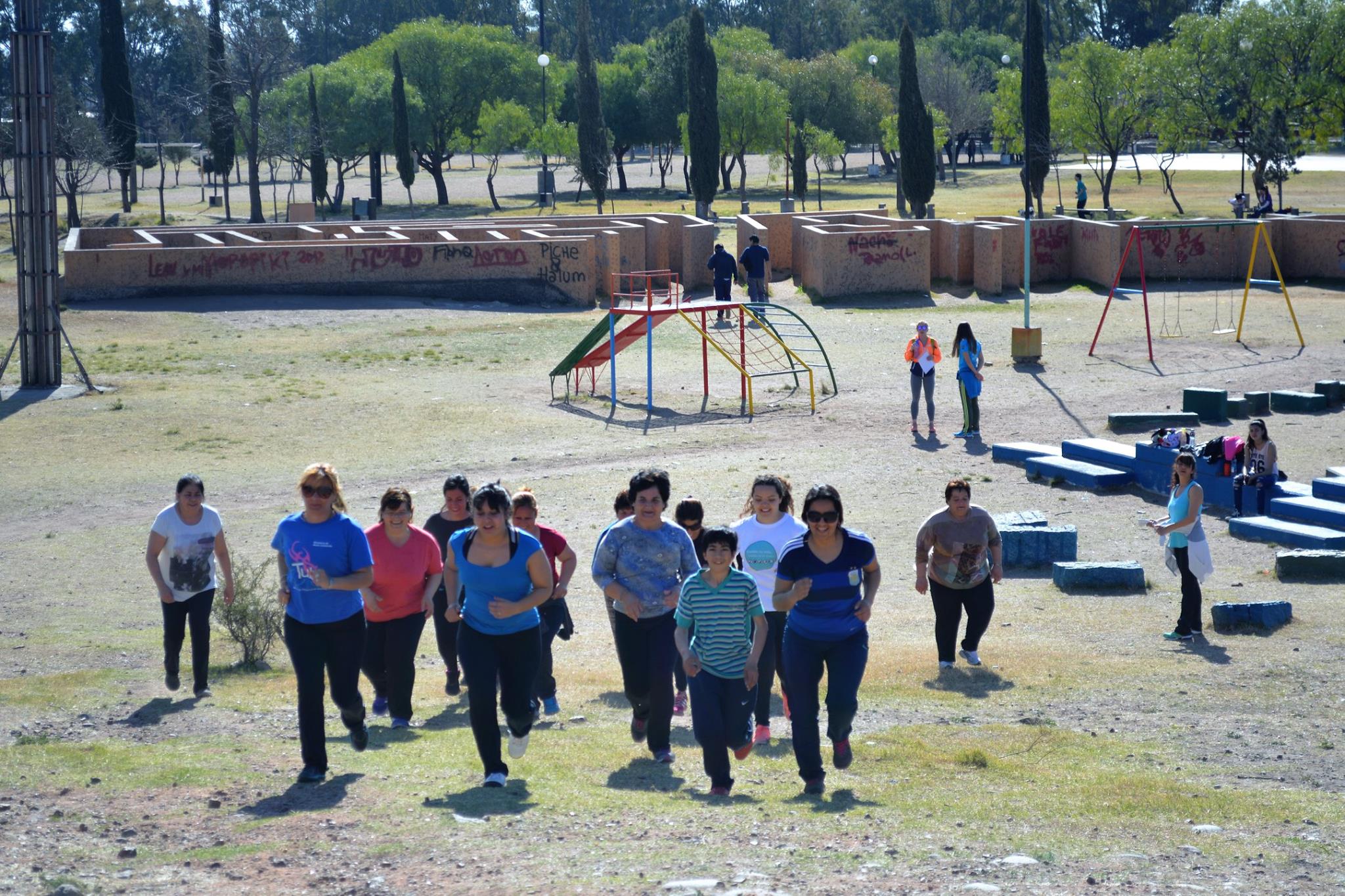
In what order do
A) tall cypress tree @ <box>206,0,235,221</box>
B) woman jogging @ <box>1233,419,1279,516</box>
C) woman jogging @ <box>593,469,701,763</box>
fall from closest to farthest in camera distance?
woman jogging @ <box>593,469,701,763</box> → woman jogging @ <box>1233,419,1279,516</box> → tall cypress tree @ <box>206,0,235,221</box>

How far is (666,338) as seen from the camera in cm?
2675

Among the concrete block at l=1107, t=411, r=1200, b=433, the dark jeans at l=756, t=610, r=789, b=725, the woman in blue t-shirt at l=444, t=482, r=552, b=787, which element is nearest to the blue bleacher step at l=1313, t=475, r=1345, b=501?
the concrete block at l=1107, t=411, r=1200, b=433

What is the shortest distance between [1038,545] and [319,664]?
7486 mm

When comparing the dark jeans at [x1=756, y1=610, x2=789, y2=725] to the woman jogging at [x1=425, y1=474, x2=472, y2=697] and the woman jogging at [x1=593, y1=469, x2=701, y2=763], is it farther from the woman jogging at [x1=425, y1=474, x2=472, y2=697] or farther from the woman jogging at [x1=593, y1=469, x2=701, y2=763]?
the woman jogging at [x1=425, y1=474, x2=472, y2=697]

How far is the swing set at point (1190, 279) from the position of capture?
24875mm

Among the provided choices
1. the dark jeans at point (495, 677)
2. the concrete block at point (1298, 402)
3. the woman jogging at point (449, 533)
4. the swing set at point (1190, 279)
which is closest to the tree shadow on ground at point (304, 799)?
the dark jeans at point (495, 677)

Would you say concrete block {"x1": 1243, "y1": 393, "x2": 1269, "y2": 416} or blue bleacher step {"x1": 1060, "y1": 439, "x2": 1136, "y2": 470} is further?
concrete block {"x1": 1243, "y1": 393, "x2": 1269, "y2": 416}

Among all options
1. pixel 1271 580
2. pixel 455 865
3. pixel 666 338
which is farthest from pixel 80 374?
pixel 455 865

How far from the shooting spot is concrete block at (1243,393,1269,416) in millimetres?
19188

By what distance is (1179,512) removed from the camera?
10000 mm

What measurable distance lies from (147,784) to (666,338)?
20.7 metres

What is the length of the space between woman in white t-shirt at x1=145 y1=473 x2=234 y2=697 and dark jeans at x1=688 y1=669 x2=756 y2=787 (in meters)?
3.24

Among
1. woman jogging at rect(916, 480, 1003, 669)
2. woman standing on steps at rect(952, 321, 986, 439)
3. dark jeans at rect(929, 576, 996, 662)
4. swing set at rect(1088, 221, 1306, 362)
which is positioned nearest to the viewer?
woman jogging at rect(916, 480, 1003, 669)

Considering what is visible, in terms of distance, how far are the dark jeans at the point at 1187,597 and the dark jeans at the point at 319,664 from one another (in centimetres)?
574
